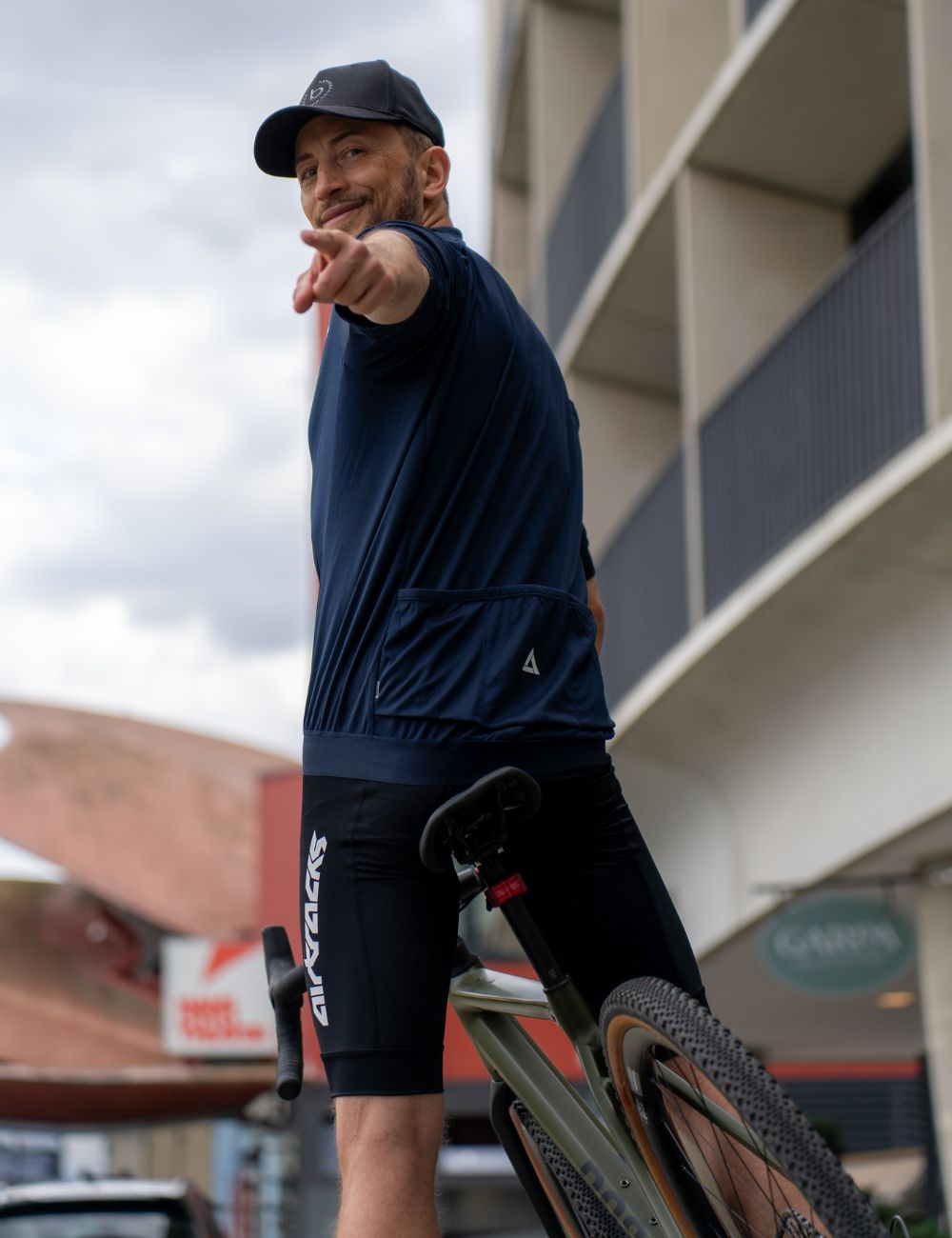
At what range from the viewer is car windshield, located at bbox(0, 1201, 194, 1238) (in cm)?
947

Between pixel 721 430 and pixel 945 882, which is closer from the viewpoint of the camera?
pixel 945 882

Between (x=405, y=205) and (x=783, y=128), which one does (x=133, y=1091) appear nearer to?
(x=783, y=128)

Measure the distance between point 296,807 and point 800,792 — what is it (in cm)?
1629

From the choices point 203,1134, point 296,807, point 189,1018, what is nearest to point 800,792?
point 296,807

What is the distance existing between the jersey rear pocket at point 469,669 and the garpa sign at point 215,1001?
24.7 meters

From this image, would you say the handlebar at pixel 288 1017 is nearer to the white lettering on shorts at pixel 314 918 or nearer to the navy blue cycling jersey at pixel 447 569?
the white lettering on shorts at pixel 314 918

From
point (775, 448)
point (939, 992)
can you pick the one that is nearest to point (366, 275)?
point (775, 448)

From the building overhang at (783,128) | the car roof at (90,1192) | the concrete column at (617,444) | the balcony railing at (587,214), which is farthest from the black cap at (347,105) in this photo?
the concrete column at (617,444)

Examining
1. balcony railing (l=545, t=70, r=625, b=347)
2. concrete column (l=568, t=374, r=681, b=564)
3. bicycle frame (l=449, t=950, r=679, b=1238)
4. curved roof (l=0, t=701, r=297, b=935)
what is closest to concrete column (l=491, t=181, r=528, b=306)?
balcony railing (l=545, t=70, r=625, b=347)

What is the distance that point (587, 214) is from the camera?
15.0 meters

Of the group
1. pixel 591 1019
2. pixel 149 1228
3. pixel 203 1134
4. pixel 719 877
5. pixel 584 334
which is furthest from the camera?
pixel 203 1134

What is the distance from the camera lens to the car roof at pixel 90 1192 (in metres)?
9.61

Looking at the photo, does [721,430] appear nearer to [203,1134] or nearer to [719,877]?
[719,877]

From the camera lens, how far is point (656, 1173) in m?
2.46
